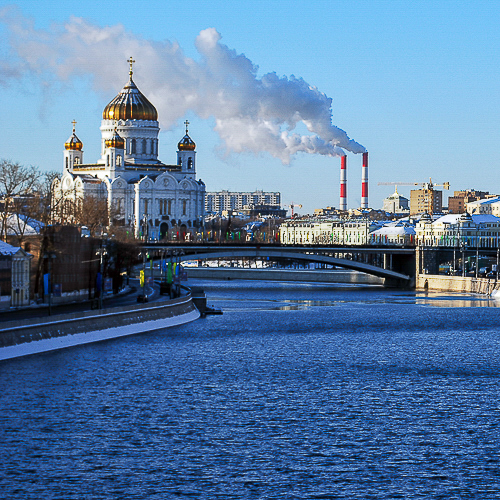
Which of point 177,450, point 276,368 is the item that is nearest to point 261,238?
point 276,368

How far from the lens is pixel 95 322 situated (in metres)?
33.3

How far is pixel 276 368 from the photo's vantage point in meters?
28.9

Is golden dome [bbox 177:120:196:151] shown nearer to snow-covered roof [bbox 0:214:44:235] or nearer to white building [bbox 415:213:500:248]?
white building [bbox 415:213:500:248]

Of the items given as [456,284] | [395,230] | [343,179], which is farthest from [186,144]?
[456,284]

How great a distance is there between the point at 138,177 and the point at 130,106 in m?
6.98

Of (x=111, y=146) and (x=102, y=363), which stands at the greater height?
(x=111, y=146)

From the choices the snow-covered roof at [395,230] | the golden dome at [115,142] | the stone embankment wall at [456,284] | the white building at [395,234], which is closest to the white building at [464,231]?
the white building at [395,234]

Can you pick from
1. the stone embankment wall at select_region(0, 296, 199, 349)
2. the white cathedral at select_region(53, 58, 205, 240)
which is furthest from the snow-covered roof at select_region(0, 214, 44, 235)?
the white cathedral at select_region(53, 58, 205, 240)

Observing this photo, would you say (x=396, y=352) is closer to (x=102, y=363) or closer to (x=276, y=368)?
(x=276, y=368)

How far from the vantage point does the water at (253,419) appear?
17.3 m

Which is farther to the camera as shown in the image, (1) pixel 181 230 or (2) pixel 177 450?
(1) pixel 181 230

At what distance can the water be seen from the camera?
17312mm

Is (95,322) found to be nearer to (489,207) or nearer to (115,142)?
(115,142)

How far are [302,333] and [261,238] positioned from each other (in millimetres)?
82577
